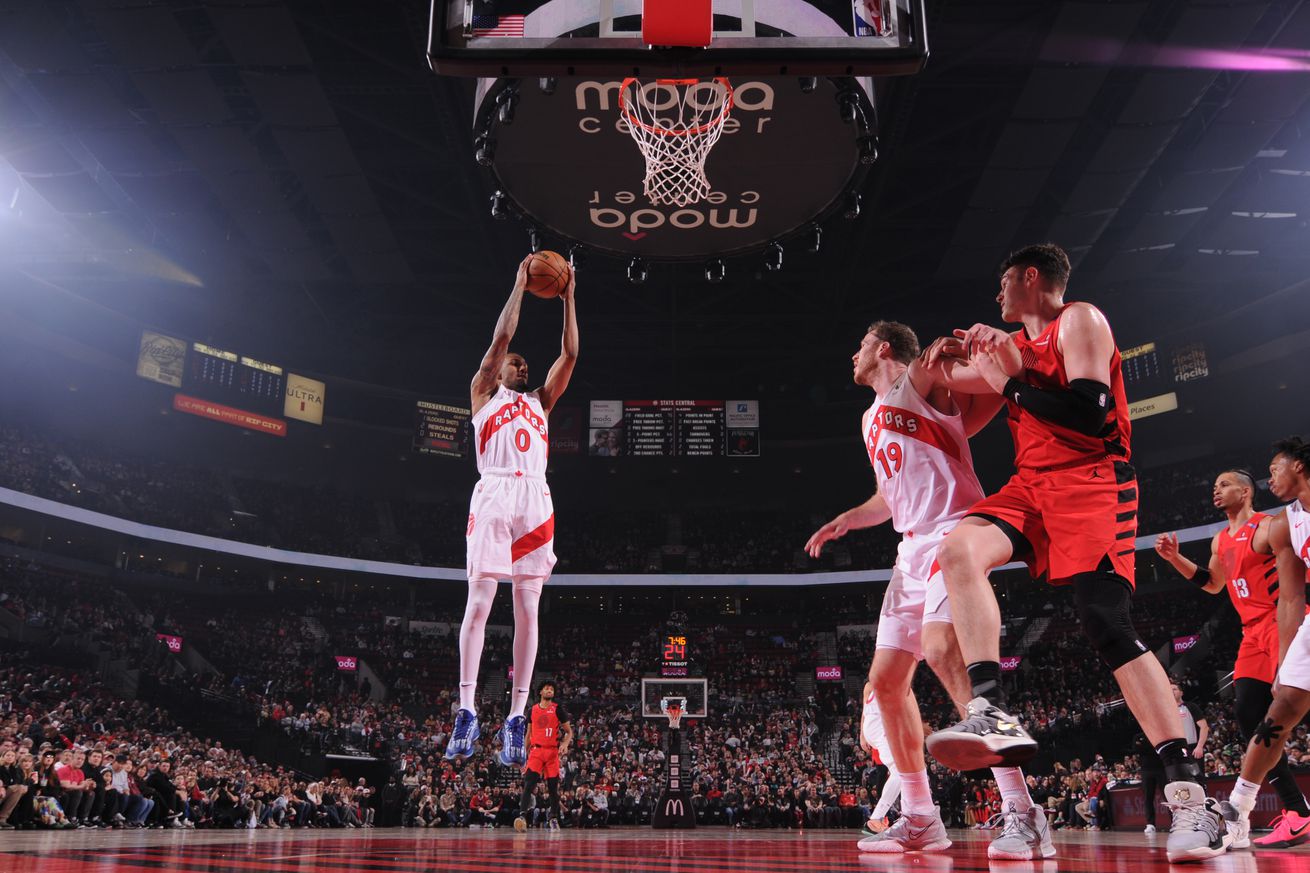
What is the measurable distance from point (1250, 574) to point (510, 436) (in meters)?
4.65

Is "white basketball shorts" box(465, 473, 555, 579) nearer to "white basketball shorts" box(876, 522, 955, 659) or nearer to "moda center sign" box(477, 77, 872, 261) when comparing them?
"white basketball shorts" box(876, 522, 955, 659)

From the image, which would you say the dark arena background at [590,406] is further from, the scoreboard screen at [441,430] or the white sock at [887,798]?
the white sock at [887,798]

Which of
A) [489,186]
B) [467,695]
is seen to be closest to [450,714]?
[489,186]

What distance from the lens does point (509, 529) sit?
5598 mm

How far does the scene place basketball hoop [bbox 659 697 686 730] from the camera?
22.2 m

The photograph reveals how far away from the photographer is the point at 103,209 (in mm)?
19031

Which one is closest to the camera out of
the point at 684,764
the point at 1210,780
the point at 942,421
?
the point at 942,421

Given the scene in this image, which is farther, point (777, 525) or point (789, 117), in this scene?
point (777, 525)

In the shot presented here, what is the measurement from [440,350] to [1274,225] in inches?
811

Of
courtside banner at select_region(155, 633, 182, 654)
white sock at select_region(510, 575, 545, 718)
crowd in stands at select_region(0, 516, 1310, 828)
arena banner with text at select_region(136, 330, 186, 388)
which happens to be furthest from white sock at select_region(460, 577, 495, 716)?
arena banner with text at select_region(136, 330, 186, 388)

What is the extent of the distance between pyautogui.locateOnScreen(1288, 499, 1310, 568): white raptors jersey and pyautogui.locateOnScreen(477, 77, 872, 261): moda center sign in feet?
15.1

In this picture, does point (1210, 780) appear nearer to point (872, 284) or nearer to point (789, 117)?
point (789, 117)

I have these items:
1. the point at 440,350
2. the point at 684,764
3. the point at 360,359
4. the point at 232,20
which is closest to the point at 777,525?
the point at 684,764

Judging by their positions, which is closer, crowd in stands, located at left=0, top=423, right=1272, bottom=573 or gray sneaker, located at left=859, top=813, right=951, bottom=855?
gray sneaker, located at left=859, top=813, right=951, bottom=855
